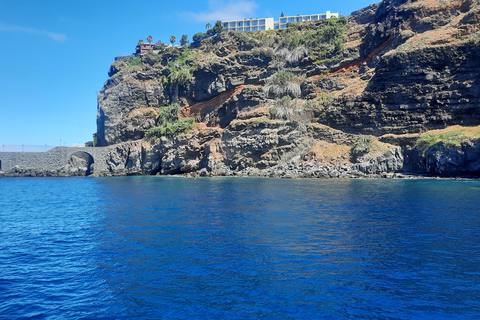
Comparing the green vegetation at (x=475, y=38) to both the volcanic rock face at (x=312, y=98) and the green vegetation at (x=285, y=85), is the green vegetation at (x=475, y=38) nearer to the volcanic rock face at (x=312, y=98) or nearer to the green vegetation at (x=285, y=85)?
the volcanic rock face at (x=312, y=98)

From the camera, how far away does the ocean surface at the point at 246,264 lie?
10062 millimetres

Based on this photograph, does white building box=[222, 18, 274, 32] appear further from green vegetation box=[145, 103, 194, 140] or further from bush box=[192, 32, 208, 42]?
green vegetation box=[145, 103, 194, 140]

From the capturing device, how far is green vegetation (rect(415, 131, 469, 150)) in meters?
48.2

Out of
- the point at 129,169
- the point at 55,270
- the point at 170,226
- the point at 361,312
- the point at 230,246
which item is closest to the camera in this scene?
the point at 361,312

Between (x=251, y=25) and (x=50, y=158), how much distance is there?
74.9 meters

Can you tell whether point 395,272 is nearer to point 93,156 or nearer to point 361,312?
point 361,312

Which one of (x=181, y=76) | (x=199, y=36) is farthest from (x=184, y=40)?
(x=181, y=76)

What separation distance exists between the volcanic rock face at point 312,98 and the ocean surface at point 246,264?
3558cm

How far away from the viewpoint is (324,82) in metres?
74.9

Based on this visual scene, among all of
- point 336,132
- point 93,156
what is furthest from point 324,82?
point 93,156

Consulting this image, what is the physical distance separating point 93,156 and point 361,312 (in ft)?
271

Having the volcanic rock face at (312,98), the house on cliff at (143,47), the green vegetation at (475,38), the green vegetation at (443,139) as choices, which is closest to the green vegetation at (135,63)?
the volcanic rock face at (312,98)

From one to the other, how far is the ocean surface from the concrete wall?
2341 inches

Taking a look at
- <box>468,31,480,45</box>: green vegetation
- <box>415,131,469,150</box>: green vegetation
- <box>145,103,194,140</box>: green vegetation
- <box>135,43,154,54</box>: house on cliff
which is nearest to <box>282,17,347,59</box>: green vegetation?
<box>468,31,480,45</box>: green vegetation
